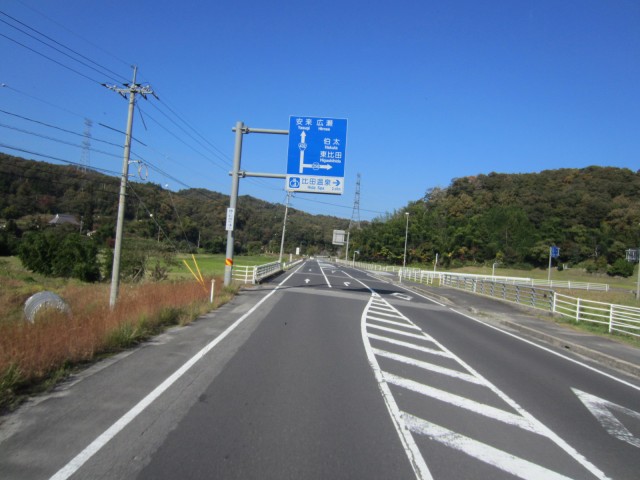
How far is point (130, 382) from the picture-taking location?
7.37 meters

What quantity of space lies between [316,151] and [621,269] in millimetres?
81907

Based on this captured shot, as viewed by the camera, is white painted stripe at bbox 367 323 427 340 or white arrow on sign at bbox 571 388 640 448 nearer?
white arrow on sign at bbox 571 388 640 448

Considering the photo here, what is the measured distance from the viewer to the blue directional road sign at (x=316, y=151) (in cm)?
2466

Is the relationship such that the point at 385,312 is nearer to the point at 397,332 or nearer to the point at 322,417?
the point at 397,332

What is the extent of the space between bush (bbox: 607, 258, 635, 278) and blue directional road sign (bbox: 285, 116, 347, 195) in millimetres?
80570

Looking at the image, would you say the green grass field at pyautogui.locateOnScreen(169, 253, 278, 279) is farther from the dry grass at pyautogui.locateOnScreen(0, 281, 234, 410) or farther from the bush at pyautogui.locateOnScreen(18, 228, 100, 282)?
the dry grass at pyautogui.locateOnScreen(0, 281, 234, 410)

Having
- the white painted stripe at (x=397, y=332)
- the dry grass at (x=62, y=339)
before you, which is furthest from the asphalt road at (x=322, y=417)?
the white painted stripe at (x=397, y=332)

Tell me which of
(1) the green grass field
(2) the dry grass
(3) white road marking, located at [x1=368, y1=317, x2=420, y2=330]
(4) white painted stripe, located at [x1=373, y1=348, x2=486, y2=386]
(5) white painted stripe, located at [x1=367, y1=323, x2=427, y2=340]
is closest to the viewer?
(2) the dry grass

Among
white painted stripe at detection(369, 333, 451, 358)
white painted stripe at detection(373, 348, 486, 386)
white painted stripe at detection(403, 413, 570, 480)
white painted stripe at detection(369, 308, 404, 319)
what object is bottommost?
white painted stripe at detection(369, 308, 404, 319)

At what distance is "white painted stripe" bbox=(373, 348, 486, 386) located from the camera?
8867 mm

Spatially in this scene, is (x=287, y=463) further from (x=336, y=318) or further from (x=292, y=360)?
(x=336, y=318)

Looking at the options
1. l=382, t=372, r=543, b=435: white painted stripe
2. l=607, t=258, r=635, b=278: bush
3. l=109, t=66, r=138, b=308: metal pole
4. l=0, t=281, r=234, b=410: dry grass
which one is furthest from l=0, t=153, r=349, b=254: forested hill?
l=607, t=258, r=635, b=278: bush

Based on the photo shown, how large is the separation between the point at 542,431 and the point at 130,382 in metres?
5.74

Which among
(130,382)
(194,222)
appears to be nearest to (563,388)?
(130,382)
